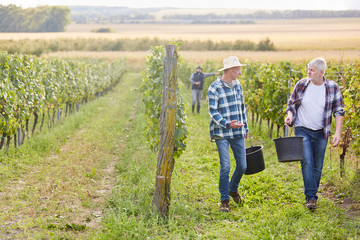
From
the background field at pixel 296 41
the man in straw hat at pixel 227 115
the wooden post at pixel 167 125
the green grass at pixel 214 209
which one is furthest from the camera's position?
the background field at pixel 296 41

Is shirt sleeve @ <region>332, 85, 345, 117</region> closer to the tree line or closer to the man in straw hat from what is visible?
the man in straw hat

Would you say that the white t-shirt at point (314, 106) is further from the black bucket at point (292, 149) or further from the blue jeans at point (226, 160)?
the blue jeans at point (226, 160)

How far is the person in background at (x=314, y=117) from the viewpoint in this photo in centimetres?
501

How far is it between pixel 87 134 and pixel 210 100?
20.3 ft

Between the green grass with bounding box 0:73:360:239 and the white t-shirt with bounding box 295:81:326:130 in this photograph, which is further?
the white t-shirt with bounding box 295:81:326:130

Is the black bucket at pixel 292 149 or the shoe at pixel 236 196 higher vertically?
the black bucket at pixel 292 149

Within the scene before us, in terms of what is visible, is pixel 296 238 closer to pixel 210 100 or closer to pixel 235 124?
pixel 235 124

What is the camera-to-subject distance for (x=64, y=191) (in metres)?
6.07

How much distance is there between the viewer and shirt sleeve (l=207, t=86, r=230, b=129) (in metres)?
4.81

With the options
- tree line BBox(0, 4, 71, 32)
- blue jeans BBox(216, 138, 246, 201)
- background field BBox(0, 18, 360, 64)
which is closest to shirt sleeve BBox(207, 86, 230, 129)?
blue jeans BBox(216, 138, 246, 201)

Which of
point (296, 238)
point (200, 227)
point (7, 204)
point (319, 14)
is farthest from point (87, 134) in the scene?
point (319, 14)

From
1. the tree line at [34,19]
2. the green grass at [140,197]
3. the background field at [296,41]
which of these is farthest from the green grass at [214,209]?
the tree line at [34,19]

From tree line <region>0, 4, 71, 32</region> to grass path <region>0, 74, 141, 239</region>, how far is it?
59.7 metres

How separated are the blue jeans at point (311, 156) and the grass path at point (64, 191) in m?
2.68
